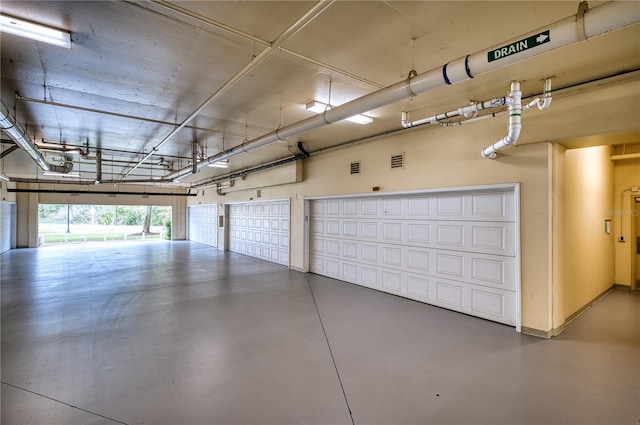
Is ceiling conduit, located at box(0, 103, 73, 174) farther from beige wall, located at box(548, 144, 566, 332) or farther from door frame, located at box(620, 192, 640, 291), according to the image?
door frame, located at box(620, 192, 640, 291)

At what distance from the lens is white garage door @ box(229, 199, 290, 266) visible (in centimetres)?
857

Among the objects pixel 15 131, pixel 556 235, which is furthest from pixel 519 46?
pixel 15 131

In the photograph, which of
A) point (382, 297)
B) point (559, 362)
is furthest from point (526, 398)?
point (382, 297)

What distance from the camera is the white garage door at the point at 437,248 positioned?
4109 mm

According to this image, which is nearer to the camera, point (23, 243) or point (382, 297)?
point (382, 297)

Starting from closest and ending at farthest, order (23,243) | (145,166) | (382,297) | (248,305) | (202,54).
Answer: (202,54) < (248,305) < (382,297) < (145,166) < (23,243)

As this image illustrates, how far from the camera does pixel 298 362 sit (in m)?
2.95

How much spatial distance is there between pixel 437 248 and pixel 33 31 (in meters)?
5.36

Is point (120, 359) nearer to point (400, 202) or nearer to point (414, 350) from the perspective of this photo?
point (414, 350)

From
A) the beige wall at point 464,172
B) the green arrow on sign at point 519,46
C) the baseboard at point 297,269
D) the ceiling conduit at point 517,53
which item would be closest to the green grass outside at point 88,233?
the baseboard at point 297,269

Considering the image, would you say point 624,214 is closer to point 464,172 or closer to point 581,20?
point 464,172

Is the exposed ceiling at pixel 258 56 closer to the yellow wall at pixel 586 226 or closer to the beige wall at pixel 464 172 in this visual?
the beige wall at pixel 464 172

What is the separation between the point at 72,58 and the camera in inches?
119

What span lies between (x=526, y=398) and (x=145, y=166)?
1136 centimetres
